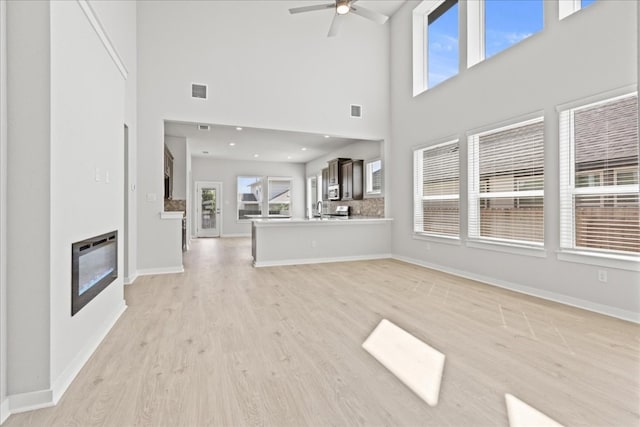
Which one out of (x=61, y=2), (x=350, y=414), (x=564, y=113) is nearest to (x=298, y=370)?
(x=350, y=414)

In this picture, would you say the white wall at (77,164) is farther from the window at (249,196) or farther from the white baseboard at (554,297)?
the window at (249,196)

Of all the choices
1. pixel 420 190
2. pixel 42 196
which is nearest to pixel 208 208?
pixel 420 190

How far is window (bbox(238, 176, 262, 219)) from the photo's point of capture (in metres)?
11.7

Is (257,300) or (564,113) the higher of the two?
(564,113)

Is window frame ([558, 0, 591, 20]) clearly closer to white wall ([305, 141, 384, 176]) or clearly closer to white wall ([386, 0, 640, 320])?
white wall ([386, 0, 640, 320])

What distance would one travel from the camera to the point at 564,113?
140 inches

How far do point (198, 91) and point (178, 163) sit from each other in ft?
10.6

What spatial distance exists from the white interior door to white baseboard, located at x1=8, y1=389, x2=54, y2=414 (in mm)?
9939

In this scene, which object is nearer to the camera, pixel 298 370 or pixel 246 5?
pixel 298 370

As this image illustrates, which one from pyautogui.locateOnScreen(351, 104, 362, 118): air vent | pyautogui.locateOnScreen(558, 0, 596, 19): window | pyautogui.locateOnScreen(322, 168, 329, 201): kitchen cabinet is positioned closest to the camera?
pyautogui.locateOnScreen(558, 0, 596, 19): window

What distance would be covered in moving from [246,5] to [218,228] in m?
7.47

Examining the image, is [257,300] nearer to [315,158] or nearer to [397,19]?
[397,19]

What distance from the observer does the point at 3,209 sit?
163 cm

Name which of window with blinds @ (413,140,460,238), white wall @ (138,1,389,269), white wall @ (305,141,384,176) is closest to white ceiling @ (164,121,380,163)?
white wall @ (305,141,384,176)
